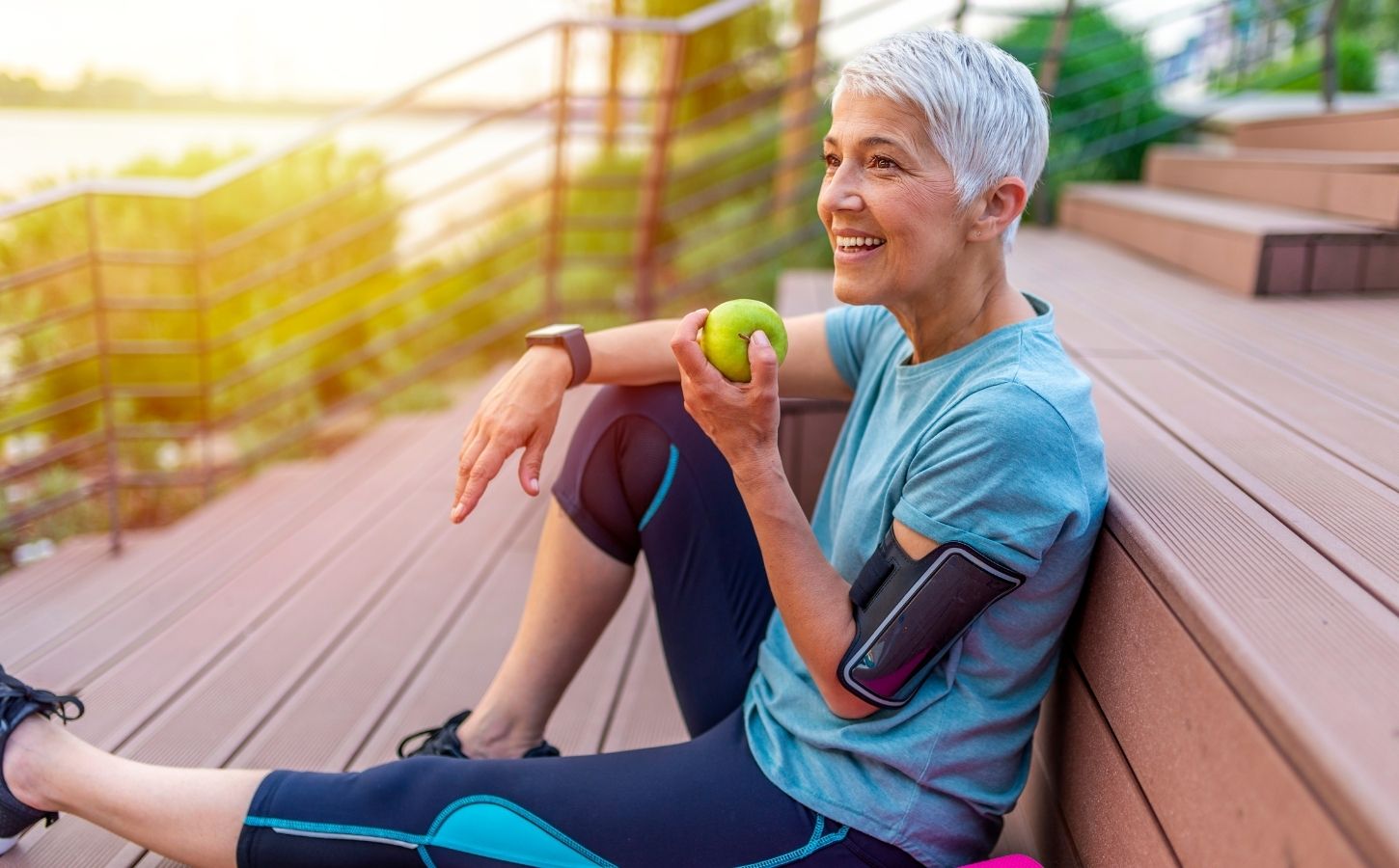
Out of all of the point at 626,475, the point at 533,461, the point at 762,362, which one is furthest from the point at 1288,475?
the point at 533,461

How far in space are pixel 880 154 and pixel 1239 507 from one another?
54 cm

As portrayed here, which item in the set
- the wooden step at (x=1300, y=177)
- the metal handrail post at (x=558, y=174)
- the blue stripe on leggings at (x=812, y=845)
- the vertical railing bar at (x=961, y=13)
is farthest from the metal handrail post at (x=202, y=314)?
the wooden step at (x=1300, y=177)

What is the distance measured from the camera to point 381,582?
2.54 meters

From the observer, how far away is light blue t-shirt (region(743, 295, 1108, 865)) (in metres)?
1.08

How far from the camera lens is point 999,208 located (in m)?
1.25

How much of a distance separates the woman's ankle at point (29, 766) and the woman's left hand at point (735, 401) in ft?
3.35

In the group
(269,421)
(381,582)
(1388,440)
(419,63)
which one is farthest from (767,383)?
(419,63)

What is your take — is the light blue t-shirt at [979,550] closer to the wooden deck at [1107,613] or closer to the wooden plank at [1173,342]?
the wooden deck at [1107,613]

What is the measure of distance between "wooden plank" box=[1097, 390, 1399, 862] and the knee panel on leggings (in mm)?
604

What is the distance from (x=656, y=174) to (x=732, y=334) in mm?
2807

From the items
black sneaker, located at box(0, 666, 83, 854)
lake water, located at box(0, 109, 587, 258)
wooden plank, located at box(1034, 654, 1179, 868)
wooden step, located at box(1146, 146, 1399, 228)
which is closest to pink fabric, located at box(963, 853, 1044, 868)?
wooden plank, located at box(1034, 654, 1179, 868)

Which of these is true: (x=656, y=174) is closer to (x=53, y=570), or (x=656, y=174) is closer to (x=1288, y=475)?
(x=53, y=570)

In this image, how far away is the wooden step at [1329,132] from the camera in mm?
3221

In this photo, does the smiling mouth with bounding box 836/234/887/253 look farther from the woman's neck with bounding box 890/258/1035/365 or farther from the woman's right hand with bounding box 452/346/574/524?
the woman's right hand with bounding box 452/346/574/524
